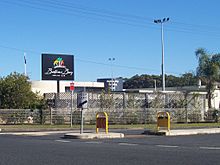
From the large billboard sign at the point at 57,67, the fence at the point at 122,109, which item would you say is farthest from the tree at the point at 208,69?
the large billboard sign at the point at 57,67

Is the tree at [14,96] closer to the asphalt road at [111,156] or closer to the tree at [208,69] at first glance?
the tree at [208,69]

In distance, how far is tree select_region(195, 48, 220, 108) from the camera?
55.4 metres

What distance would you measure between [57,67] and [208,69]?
790 inches

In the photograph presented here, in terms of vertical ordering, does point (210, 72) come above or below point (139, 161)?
above

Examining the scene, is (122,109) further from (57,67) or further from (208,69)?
(208,69)

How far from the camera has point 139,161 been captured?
13008 millimetres

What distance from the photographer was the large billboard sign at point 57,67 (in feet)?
152

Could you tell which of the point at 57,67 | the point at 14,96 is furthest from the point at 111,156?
the point at 14,96

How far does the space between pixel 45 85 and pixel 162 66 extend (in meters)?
18.8

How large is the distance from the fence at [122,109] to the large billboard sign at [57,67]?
91.7 inches

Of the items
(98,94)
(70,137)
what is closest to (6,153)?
(70,137)

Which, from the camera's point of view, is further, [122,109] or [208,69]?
[208,69]

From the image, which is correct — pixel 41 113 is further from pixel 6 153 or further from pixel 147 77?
pixel 147 77

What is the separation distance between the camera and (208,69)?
A: 2217 inches
